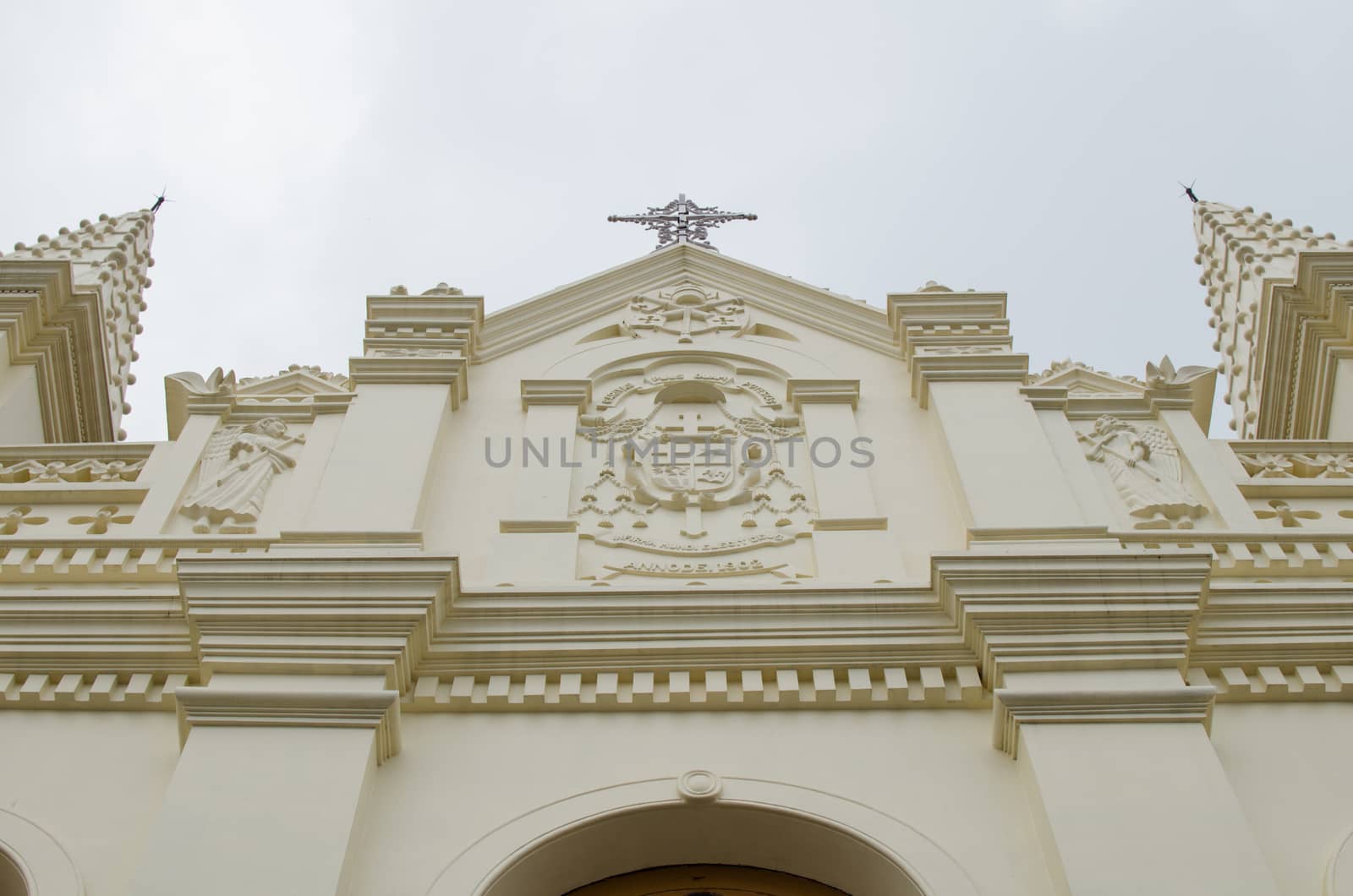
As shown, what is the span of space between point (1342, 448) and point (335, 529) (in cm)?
762

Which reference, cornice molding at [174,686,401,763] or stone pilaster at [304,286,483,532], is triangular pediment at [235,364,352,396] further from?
cornice molding at [174,686,401,763]

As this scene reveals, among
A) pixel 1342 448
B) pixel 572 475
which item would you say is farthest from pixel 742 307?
pixel 1342 448

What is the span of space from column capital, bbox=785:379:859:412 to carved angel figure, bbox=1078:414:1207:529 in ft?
6.00

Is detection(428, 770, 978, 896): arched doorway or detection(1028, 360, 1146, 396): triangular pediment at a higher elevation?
detection(1028, 360, 1146, 396): triangular pediment

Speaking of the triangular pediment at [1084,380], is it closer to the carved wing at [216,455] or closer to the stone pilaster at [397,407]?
the stone pilaster at [397,407]

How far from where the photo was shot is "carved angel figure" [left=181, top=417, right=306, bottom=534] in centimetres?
1037

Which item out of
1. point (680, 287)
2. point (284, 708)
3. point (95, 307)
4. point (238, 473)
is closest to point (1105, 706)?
point (284, 708)

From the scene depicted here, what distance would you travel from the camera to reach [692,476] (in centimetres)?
1104

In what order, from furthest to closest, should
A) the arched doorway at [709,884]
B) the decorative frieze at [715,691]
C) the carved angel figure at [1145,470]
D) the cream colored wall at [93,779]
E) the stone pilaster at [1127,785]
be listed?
the carved angel figure at [1145,470]
the decorative frieze at [715,691]
the arched doorway at [709,884]
the cream colored wall at [93,779]
the stone pilaster at [1127,785]

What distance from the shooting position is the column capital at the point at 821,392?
39.3 feet

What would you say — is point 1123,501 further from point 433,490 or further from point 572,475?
point 433,490

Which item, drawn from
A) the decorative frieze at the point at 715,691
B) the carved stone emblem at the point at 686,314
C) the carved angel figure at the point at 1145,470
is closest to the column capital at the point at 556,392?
the carved stone emblem at the point at 686,314

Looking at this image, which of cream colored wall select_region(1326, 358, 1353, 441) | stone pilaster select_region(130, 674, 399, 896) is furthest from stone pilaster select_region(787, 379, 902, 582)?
cream colored wall select_region(1326, 358, 1353, 441)

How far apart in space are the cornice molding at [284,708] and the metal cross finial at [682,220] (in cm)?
917
